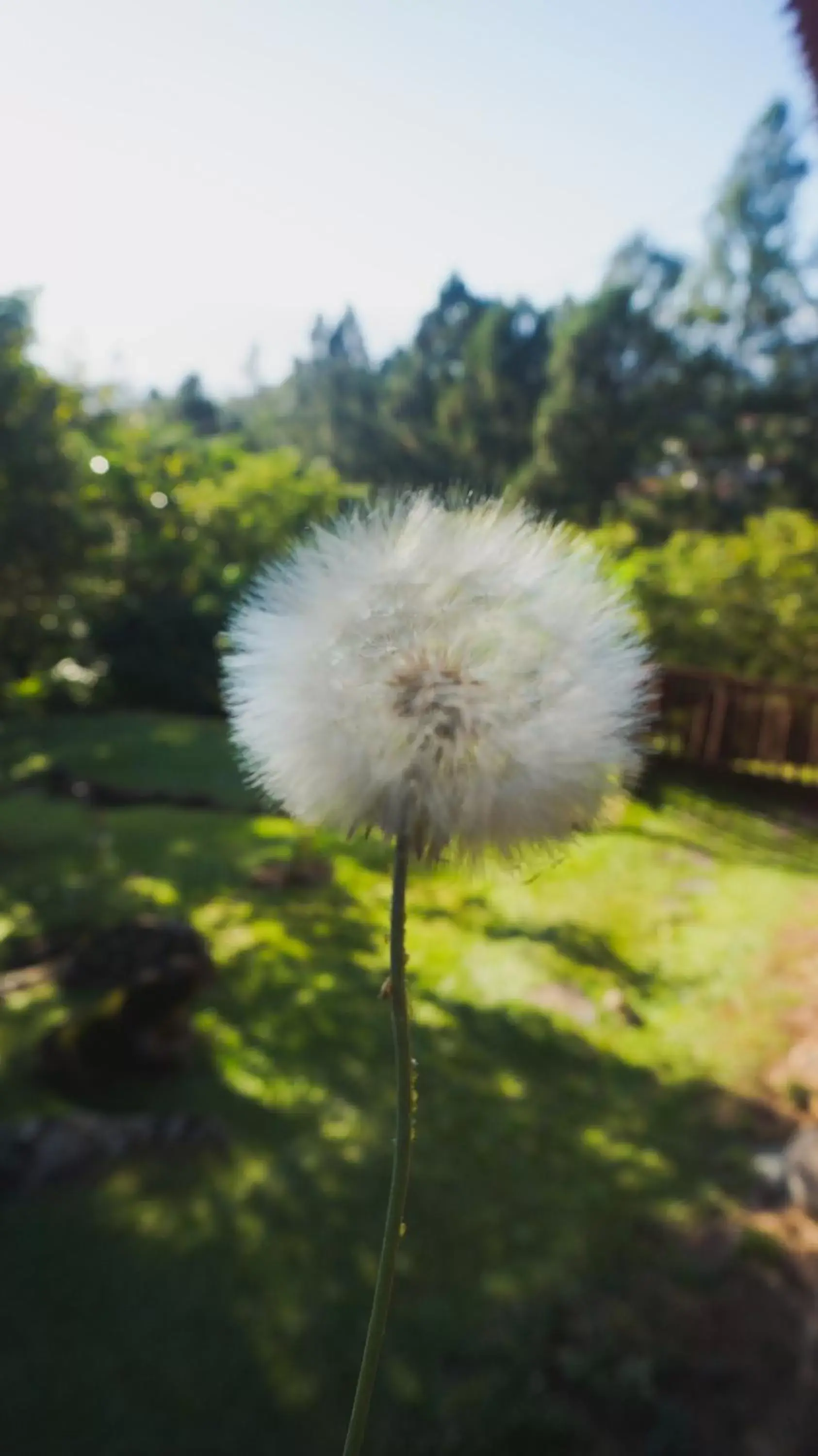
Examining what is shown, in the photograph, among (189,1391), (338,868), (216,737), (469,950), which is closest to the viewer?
(189,1391)

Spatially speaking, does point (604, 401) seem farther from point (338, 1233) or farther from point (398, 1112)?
point (398, 1112)

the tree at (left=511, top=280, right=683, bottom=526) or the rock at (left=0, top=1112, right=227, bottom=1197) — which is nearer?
the rock at (left=0, top=1112, right=227, bottom=1197)

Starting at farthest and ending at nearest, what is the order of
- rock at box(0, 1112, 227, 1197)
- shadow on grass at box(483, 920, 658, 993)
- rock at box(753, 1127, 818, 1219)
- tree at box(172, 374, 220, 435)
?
tree at box(172, 374, 220, 435) → shadow on grass at box(483, 920, 658, 993) → rock at box(753, 1127, 818, 1219) → rock at box(0, 1112, 227, 1197)

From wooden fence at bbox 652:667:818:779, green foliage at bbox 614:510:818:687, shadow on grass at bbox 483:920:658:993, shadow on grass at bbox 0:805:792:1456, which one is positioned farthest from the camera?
green foliage at bbox 614:510:818:687

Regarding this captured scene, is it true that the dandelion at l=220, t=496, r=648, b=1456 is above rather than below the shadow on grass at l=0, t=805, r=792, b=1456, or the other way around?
above

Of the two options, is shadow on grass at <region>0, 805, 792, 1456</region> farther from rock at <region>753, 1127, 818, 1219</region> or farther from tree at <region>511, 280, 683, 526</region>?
tree at <region>511, 280, 683, 526</region>

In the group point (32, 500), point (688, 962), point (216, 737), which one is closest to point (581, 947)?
point (688, 962)

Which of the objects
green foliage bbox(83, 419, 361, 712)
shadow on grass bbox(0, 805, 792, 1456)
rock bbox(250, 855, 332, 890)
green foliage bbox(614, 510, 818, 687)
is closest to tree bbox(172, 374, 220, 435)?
green foliage bbox(83, 419, 361, 712)

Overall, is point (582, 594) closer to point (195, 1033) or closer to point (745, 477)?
point (195, 1033)
